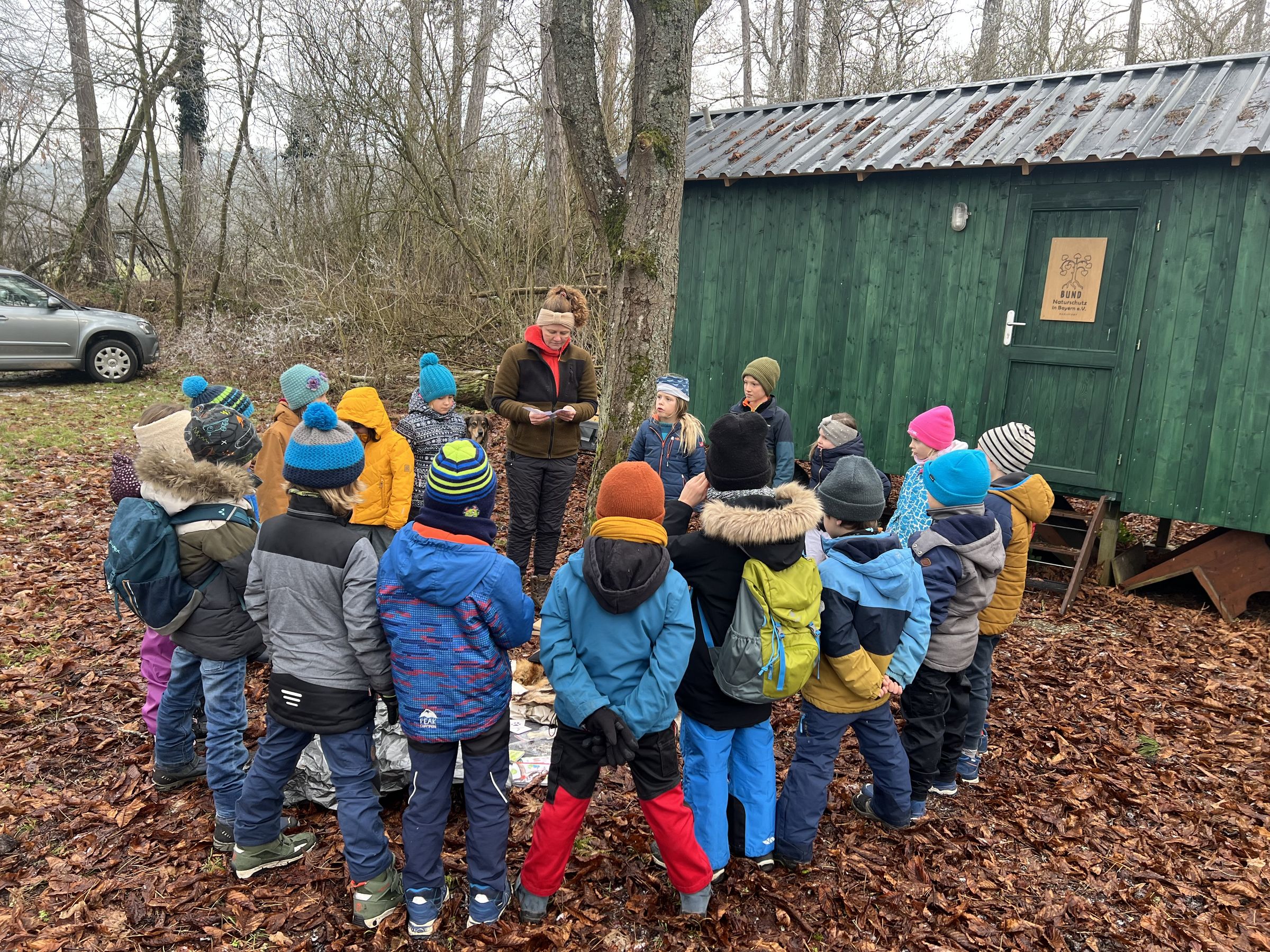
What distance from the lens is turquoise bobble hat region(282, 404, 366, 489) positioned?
2883 millimetres

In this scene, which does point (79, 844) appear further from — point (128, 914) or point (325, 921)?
point (325, 921)

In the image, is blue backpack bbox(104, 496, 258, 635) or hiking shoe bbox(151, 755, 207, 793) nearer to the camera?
blue backpack bbox(104, 496, 258, 635)

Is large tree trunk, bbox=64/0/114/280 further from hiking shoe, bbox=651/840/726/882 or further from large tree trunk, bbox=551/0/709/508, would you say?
hiking shoe, bbox=651/840/726/882

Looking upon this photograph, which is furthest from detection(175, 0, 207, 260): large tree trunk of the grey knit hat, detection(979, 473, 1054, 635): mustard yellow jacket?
detection(979, 473, 1054, 635): mustard yellow jacket

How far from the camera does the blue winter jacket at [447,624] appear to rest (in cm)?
278

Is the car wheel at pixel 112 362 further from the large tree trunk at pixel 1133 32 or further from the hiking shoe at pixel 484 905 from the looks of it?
the large tree trunk at pixel 1133 32

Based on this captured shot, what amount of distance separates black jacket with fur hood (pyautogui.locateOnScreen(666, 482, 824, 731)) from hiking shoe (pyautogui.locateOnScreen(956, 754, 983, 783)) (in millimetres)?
1527

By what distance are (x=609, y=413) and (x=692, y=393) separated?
2.97 metres

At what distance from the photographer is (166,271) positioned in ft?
60.0

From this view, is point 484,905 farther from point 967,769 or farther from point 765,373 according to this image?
point 765,373

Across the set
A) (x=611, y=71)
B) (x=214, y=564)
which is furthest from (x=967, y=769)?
(x=611, y=71)

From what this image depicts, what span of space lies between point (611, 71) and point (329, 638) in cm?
1301

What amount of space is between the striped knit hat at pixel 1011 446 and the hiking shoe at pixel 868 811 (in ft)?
5.88

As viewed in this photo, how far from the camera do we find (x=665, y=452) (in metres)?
5.33
